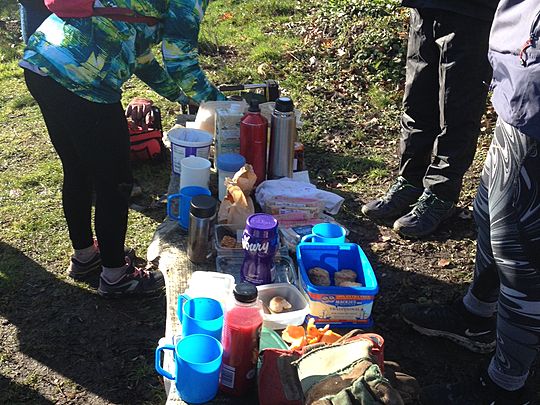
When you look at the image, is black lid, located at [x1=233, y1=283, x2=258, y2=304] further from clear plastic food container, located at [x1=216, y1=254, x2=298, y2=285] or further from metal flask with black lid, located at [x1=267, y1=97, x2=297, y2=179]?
metal flask with black lid, located at [x1=267, y1=97, x2=297, y2=179]

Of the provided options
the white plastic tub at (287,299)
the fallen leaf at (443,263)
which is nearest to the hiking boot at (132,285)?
the white plastic tub at (287,299)

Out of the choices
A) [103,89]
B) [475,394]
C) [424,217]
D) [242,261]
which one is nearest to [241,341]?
[242,261]

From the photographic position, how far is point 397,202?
412cm

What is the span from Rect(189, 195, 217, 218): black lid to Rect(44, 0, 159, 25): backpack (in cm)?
94

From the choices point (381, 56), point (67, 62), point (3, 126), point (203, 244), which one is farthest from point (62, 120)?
point (381, 56)

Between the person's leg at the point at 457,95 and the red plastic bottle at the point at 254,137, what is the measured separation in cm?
116

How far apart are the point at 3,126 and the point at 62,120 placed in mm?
3205

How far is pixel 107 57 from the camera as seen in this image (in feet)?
9.04

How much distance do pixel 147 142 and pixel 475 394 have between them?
325 centimetres

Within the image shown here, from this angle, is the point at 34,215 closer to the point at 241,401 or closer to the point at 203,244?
the point at 203,244

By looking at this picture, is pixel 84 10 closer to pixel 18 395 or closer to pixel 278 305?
pixel 278 305

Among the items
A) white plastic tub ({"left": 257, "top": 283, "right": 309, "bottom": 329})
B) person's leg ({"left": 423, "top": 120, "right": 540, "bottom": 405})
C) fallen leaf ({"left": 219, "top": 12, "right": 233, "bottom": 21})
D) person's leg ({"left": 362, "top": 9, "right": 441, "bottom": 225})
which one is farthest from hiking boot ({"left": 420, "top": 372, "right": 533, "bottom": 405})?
fallen leaf ({"left": 219, "top": 12, "right": 233, "bottom": 21})

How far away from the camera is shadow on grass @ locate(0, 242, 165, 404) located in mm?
2916

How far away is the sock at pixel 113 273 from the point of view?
333 centimetres
